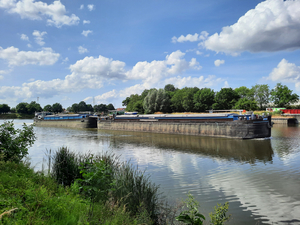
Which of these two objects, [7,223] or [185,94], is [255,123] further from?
[185,94]

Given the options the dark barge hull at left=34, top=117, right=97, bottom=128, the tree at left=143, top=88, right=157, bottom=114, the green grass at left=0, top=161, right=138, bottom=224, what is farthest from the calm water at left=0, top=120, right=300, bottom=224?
the tree at left=143, top=88, right=157, bottom=114

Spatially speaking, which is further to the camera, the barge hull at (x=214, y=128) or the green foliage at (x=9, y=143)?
the barge hull at (x=214, y=128)

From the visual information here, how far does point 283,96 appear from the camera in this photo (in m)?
A: 86.8

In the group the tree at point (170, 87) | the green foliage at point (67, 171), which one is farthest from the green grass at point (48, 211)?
the tree at point (170, 87)

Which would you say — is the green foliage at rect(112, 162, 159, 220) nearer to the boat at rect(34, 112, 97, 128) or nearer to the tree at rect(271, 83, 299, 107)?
the boat at rect(34, 112, 97, 128)

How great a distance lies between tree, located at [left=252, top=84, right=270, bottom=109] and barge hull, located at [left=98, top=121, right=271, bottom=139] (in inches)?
2876

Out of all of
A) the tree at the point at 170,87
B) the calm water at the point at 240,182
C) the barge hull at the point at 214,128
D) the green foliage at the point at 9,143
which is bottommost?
the calm water at the point at 240,182

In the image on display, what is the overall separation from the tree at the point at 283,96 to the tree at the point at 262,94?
6.20 meters

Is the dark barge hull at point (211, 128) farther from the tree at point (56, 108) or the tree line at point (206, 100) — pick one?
the tree at point (56, 108)

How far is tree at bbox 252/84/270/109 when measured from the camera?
9747 centimetres

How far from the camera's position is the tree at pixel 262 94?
3837 inches

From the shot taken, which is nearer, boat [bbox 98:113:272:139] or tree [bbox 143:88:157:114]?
boat [bbox 98:113:272:139]

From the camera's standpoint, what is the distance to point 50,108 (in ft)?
569

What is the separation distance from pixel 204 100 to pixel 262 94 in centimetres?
3625
